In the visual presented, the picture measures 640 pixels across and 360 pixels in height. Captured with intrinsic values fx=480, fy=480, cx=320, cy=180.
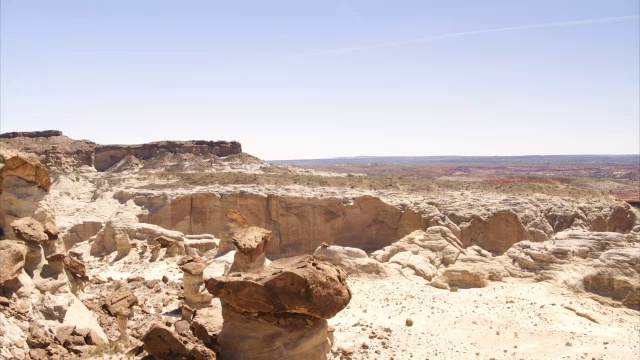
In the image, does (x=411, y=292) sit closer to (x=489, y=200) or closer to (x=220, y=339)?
(x=220, y=339)

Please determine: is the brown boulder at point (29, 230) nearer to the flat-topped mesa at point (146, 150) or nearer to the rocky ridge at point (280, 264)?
the rocky ridge at point (280, 264)

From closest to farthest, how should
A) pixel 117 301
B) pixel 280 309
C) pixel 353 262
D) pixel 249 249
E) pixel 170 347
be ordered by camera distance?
pixel 170 347 → pixel 280 309 → pixel 117 301 → pixel 249 249 → pixel 353 262

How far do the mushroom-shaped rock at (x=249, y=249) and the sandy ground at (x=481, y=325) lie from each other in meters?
3.60

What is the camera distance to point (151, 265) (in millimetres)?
23500

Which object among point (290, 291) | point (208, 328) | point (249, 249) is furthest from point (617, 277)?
point (208, 328)

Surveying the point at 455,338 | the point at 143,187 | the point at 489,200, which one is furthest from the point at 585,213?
the point at 143,187

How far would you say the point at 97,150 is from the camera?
210 ft

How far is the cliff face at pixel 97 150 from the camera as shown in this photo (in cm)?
5906

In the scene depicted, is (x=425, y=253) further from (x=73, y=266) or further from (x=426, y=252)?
(x=73, y=266)

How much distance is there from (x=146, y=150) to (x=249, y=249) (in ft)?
172

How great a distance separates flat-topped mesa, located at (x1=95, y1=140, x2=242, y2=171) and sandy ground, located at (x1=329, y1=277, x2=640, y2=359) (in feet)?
162

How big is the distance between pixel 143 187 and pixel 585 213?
3420 centimetres

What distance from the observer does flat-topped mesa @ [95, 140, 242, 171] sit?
63.1m

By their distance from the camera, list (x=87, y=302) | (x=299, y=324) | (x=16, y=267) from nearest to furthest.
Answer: (x=299, y=324) → (x=16, y=267) → (x=87, y=302)
